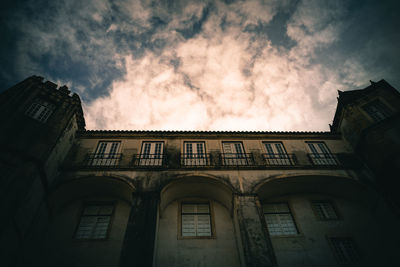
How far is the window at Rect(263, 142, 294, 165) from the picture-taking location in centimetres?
1341

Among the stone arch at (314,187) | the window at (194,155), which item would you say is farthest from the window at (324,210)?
the window at (194,155)

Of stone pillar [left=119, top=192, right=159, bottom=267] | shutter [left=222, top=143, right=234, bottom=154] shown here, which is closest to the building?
stone pillar [left=119, top=192, right=159, bottom=267]

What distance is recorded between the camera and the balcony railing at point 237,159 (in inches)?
515

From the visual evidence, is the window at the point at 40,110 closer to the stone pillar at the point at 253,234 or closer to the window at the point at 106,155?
the window at the point at 106,155

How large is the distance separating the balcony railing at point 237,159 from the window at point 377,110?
26.2ft

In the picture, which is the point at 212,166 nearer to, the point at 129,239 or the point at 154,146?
the point at 154,146

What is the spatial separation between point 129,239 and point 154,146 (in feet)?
20.7

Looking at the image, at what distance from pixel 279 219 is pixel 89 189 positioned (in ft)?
36.8

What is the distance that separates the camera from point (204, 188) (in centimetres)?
1228

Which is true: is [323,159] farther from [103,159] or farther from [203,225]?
[103,159]

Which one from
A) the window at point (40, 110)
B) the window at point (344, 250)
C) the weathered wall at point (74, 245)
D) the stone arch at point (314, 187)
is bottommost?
the window at point (344, 250)

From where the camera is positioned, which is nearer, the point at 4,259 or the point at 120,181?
the point at 4,259

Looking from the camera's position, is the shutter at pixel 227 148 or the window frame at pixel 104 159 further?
the shutter at pixel 227 148

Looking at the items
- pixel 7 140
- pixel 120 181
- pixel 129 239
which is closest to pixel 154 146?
pixel 120 181
